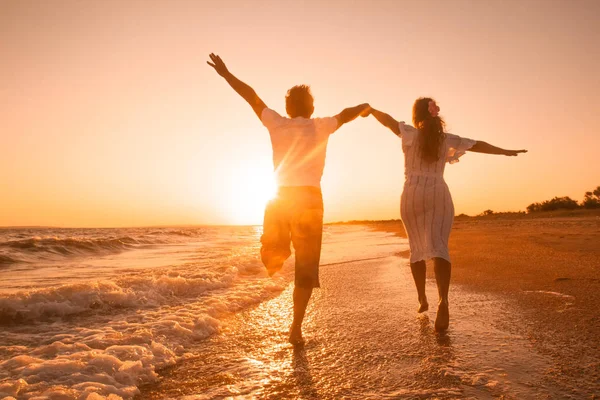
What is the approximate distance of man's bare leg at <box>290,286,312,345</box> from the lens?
3.50m

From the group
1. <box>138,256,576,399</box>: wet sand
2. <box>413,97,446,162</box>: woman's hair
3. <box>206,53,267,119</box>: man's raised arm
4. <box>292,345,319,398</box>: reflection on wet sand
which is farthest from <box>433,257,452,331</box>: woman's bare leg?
<box>206,53,267,119</box>: man's raised arm

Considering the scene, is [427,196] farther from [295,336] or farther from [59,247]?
[59,247]

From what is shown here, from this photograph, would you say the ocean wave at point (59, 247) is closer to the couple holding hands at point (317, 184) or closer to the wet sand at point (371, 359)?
the wet sand at point (371, 359)

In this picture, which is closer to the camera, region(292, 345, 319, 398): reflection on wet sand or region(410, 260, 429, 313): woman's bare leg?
region(292, 345, 319, 398): reflection on wet sand

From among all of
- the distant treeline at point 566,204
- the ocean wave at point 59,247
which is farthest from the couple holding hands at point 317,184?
the distant treeline at point 566,204

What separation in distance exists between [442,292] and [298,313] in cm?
127

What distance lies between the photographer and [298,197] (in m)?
3.68

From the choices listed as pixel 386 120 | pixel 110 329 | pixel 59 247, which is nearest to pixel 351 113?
pixel 386 120

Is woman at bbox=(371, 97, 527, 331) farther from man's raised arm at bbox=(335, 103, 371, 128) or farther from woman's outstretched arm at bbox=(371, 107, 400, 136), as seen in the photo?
man's raised arm at bbox=(335, 103, 371, 128)

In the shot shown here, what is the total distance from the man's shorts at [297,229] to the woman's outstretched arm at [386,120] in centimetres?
109

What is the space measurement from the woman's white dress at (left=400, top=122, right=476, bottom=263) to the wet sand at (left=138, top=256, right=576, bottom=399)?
720 millimetres

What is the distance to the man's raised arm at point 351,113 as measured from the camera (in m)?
3.92

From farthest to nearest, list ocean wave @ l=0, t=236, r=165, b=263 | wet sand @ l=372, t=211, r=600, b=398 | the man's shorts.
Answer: ocean wave @ l=0, t=236, r=165, b=263 → the man's shorts → wet sand @ l=372, t=211, r=600, b=398

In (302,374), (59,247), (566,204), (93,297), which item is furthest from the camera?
(566,204)
